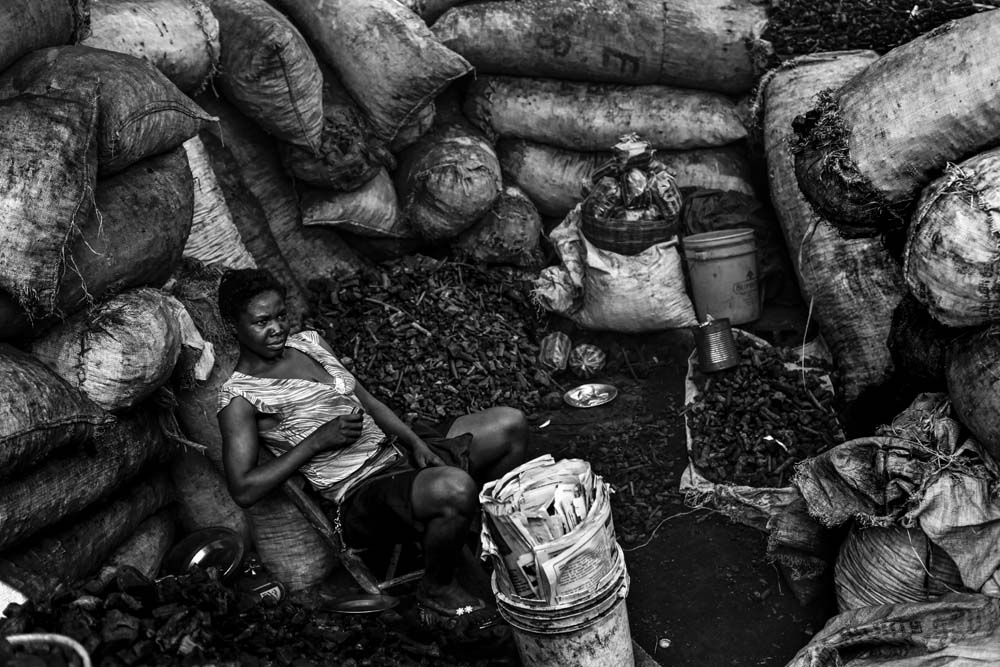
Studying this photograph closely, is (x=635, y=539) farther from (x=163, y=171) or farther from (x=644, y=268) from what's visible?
(x=163, y=171)

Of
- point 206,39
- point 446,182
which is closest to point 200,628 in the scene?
point 206,39

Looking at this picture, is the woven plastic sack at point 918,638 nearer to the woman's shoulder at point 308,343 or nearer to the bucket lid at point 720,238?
the woman's shoulder at point 308,343

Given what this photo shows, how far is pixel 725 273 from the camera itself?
5.48 metres

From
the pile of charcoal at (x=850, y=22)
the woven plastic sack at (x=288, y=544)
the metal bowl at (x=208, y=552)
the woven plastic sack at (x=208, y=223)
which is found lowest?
the woven plastic sack at (x=288, y=544)

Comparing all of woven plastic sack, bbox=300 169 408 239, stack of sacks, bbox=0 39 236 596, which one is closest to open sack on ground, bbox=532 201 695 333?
woven plastic sack, bbox=300 169 408 239

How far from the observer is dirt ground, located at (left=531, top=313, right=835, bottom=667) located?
3721mm

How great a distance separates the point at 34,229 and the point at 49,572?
4.07 ft

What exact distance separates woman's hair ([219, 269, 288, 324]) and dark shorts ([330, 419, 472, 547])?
34.2 inches

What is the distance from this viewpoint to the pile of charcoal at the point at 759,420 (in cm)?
444

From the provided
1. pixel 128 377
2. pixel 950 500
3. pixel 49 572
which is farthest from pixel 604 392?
pixel 49 572

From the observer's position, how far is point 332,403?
3.90 meters

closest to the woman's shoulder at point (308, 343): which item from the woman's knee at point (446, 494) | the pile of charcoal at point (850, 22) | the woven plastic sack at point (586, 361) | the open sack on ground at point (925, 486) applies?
the woman's knee at point (446, 494)

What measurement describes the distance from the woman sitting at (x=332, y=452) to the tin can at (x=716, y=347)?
1.59 meters

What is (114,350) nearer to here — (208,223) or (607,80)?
(208,223)
